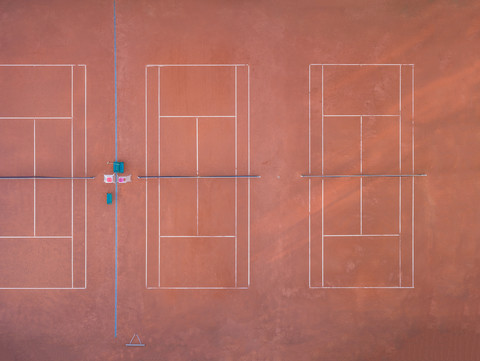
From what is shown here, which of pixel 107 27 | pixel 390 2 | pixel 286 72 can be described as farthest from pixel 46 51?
pixel 390 2

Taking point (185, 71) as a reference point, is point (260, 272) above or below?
below

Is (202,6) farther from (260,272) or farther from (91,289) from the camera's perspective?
(91,289)

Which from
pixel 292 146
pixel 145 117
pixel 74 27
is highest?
pixel 74 27

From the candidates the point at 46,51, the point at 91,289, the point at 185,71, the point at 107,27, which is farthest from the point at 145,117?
the point at 91,289

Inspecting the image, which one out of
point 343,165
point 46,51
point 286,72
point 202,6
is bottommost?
point 343,165

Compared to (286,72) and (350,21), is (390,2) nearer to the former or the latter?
(350,21)

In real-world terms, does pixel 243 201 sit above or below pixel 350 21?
below
